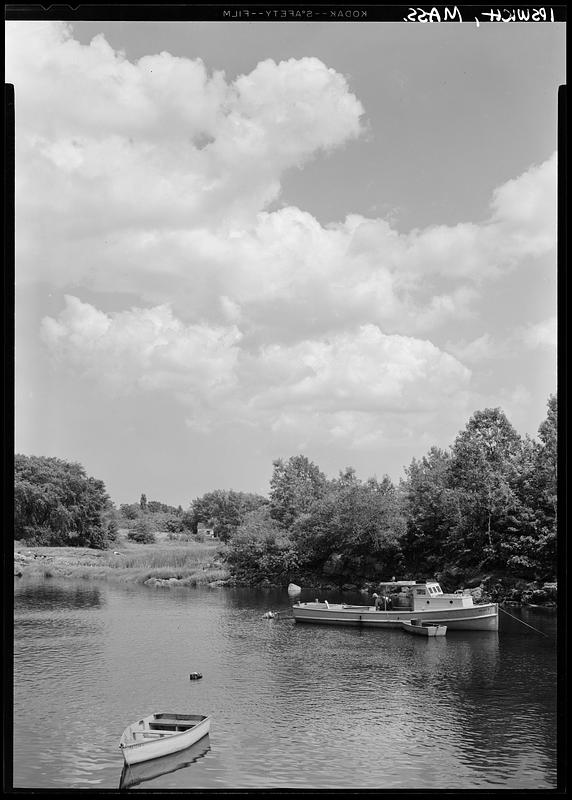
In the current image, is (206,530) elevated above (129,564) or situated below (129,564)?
above

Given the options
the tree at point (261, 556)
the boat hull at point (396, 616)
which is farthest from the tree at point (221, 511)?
the boat hull at point (396, 616)

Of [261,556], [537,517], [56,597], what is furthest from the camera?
[261,556]

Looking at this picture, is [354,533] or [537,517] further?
[354,533]

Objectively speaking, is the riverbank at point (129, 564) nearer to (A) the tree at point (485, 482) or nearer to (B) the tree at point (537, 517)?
(A) the tree at point (485, 482)

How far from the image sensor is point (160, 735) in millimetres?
6695

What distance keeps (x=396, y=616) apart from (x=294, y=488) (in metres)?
13.0

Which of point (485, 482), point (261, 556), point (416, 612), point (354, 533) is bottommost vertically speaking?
point (261, 556)

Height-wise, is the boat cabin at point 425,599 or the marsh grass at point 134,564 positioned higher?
the boat cabin at point 425,599

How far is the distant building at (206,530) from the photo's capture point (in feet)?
85.7

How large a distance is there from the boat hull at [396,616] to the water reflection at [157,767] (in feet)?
25.1

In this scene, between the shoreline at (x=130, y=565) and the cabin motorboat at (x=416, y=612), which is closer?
the cabin motorboat at (x=416, y=612)

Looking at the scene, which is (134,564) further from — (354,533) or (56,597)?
(354,533)

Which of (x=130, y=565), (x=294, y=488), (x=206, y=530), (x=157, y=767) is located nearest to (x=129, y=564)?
(x=130, y=565)
